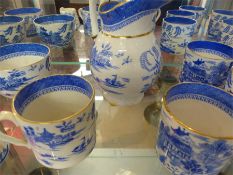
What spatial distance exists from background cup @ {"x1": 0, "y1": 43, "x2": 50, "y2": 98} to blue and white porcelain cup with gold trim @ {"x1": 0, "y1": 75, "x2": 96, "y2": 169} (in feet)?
0.20

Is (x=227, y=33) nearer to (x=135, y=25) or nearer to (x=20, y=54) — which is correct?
(x=135, y=25)

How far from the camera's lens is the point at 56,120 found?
0.23 metres

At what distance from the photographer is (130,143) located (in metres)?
0.35

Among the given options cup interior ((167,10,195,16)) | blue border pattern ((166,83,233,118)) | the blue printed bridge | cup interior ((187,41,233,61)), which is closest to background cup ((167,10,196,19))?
cup interior ((167,10,195,16))

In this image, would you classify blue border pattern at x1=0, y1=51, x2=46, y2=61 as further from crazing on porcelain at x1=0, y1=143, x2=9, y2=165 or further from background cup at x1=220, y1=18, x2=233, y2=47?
background cup at x1=220, y1=18, x2=233, y2=47

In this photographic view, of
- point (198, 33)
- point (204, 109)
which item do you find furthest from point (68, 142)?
point (198, 33)

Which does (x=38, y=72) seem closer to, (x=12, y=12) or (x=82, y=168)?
(x=82, y=168)

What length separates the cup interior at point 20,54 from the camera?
40cm

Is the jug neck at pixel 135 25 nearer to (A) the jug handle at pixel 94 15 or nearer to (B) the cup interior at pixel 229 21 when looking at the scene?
(A) the jug handle at pixel 94 15

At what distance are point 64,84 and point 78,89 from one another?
2 centimetres

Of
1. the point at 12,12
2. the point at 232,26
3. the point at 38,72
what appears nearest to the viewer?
the point at 38,72

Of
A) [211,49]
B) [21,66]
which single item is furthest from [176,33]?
[21,66]

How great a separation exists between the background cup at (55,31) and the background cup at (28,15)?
0.18 ft

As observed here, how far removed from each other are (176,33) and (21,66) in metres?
0.30
